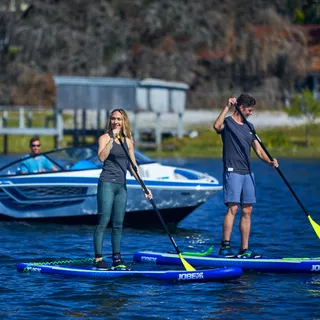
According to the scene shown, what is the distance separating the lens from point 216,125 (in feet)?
42.9

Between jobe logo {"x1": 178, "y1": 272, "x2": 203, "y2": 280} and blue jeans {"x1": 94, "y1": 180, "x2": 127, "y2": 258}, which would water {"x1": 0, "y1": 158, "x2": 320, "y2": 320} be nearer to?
jobe logo {"x1": 178, "y1": 272, "x2": 203, "y2": 280}

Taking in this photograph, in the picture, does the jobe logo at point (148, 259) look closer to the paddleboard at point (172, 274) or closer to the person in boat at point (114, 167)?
the paddleboard at point (172, 274)

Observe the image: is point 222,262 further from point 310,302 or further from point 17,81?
point 17,81

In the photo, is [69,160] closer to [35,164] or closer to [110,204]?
[35,164]

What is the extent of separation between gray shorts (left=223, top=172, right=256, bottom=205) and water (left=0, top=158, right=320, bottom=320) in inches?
39.6

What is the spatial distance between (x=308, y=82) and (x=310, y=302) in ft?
181

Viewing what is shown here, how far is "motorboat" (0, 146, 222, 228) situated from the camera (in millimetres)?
18297

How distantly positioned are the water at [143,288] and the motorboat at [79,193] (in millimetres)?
290

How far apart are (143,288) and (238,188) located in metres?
1.89

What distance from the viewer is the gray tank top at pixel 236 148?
13164mm

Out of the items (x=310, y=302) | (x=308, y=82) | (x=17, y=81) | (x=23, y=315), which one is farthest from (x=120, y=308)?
(x=308, y=82)

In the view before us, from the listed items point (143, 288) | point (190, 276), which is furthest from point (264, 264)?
point (143, 288)

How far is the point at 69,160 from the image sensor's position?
62.1ft

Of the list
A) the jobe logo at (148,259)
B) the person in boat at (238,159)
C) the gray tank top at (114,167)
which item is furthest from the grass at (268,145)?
the gray tank top at (114,167)
